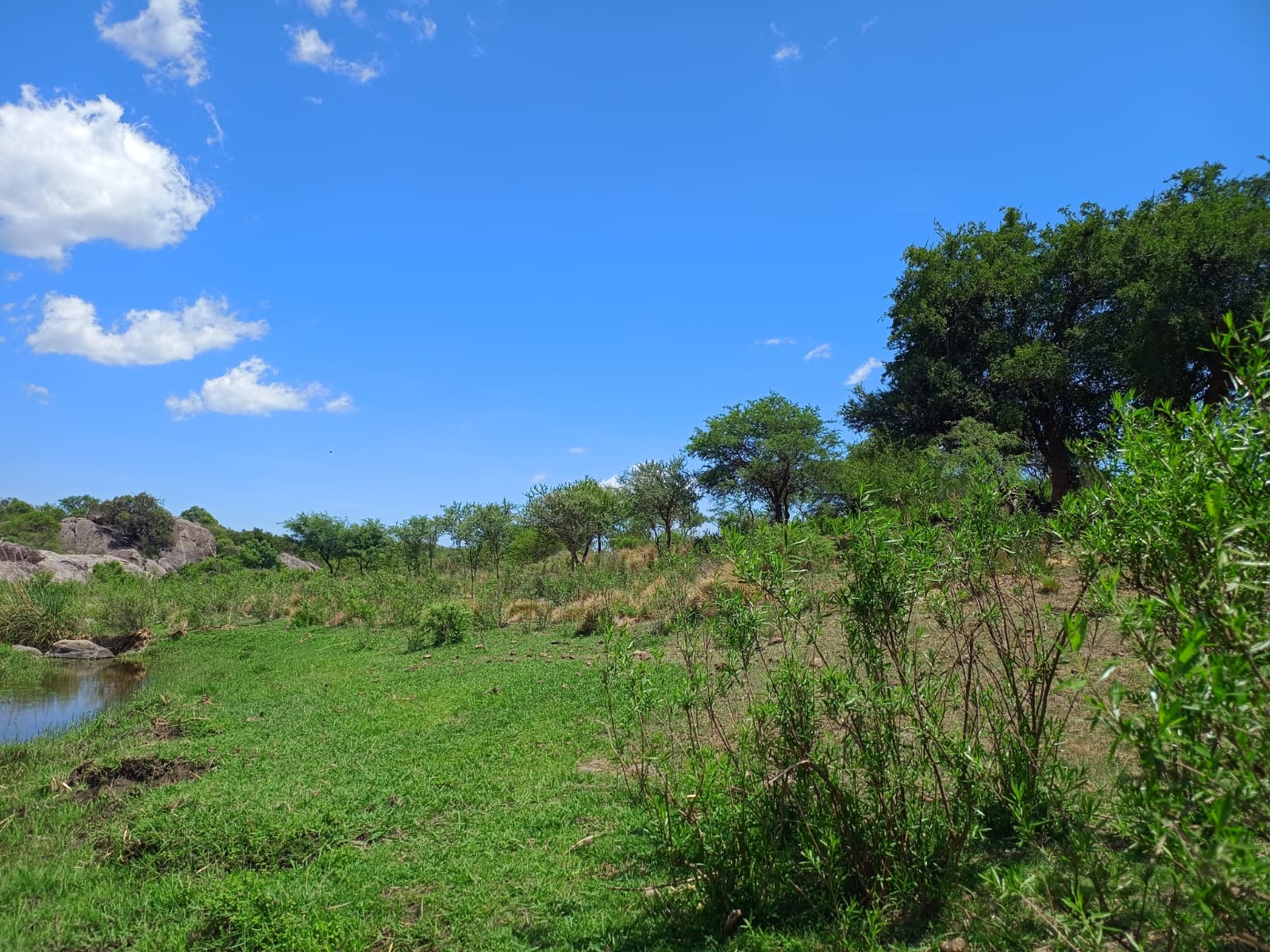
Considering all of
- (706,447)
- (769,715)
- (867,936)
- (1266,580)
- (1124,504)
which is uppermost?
(706,447)

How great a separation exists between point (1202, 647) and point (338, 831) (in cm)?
556

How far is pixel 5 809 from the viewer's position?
19.8 feet

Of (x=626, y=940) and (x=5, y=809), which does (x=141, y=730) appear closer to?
(x=5, y=809)

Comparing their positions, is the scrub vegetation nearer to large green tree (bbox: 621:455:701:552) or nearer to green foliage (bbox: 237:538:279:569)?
large green tree (bbox: 621:455:701:552)

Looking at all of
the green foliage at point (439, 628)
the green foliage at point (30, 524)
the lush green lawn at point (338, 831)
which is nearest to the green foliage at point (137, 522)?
the green foliage at point (30, 524)

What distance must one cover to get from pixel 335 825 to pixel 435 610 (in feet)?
34.3

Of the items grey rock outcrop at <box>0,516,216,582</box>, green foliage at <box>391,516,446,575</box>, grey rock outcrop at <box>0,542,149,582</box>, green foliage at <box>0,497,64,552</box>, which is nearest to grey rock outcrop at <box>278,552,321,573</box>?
grey rock outcrop at <box>0,516,216,582</box>

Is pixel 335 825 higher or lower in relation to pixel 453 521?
lower

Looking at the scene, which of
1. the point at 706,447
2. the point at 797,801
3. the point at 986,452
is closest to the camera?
the point at 797,801

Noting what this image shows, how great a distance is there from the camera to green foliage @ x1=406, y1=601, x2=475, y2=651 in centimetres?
1495

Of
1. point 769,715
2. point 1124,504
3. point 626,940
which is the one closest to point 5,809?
point 626,940

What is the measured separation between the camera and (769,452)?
25031 millimetres

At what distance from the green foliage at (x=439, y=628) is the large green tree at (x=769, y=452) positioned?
13214mm

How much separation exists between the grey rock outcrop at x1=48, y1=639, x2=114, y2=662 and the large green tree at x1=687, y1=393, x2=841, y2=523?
19606mm
